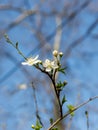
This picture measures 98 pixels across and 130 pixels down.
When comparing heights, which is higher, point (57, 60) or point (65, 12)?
point (65, 12)

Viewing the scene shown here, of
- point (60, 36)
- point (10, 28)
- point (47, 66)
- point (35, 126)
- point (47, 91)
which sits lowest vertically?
point (35, 126)

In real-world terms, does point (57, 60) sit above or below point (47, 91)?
below

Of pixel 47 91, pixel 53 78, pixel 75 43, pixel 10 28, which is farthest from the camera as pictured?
pixel 75 43

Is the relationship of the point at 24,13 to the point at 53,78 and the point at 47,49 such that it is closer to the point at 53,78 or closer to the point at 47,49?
the point at 47,49

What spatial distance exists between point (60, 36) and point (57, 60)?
8.16 metres

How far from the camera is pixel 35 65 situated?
0.83 m

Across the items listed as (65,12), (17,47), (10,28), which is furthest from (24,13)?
(17,47)

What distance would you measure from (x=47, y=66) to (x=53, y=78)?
0.12 feet

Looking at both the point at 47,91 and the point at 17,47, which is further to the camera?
the point at 47,91

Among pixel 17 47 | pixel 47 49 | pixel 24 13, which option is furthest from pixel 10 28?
pixel 17 47

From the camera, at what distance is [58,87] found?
826 millimetres

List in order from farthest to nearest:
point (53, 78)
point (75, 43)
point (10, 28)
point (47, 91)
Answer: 1. point (75, 43)
2. point (47, 91)
3. point (10, 28)
4. point (53, 78)

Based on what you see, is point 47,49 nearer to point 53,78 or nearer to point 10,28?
point 10,28

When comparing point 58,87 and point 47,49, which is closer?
point 58,87
